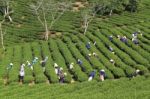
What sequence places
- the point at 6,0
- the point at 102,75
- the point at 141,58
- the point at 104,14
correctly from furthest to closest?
the point at 104,14, the point at 6,0, the point at 141,58, the point at 102,75

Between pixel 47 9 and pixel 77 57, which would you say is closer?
pixel 77 57

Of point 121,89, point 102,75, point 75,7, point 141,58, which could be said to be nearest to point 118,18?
point 75,7

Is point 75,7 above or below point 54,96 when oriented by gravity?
below

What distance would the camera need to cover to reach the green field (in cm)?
3051

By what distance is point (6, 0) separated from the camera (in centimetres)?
7350

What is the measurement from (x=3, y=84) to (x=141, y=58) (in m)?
15.4

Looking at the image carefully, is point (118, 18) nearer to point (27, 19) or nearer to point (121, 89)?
point (27, 19)

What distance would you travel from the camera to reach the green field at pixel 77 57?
3051 centimetres

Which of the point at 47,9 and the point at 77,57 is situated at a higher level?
the point at 77,57

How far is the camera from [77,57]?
4759 cm

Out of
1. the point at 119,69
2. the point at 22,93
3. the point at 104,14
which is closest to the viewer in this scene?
the point at 22,93

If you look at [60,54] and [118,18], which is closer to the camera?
[60,54]

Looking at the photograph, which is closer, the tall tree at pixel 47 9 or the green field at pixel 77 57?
the green field at pixel 77 57

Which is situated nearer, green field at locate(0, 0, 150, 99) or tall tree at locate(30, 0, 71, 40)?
green field at locate(0, 0, 150, 99)
